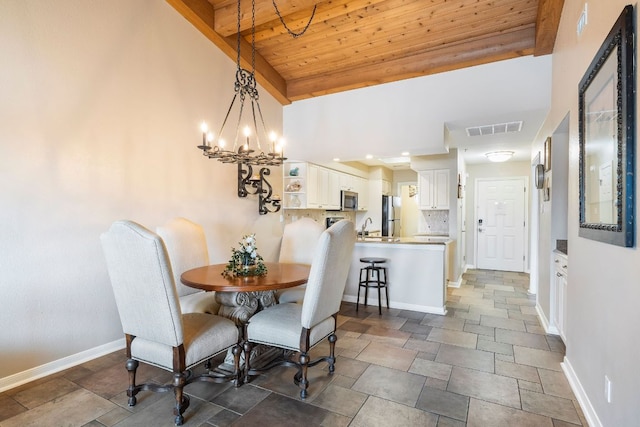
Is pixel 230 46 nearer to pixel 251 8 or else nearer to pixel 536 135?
pixel 251 8

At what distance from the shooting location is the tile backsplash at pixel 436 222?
20.4ft

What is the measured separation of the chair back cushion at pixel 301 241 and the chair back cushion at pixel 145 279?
1801 mm

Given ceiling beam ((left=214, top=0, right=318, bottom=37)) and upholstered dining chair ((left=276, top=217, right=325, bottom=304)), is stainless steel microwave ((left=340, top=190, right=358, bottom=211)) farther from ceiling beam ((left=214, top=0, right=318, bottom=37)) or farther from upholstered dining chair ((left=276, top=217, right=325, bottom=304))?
ceiling beam ((left=214, top=0, right=318, bottom=37))

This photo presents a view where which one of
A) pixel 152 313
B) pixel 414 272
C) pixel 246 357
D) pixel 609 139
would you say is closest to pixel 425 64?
pixel 414 272

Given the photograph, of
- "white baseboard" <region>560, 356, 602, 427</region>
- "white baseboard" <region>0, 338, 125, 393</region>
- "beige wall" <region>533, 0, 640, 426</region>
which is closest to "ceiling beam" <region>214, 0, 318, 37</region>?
"beige wall" <region>533, 0, 640, 426</region>

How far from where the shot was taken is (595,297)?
1881 mm

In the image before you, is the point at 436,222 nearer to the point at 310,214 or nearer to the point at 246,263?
the point at 310,214

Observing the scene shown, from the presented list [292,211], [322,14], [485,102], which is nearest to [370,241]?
[292,211]

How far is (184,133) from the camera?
3590 millimetres

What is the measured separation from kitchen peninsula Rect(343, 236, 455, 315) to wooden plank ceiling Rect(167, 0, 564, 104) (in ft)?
7.21

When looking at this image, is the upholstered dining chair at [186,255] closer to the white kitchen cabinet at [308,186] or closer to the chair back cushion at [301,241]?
the chair back cushion at [301,241]

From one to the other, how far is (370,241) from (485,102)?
2207mm

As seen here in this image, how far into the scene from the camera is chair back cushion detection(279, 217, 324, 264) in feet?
11.4

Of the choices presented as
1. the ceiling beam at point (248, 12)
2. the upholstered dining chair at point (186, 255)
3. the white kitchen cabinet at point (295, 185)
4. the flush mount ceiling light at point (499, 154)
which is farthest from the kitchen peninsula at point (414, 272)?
the ceiling beam at point (248, 12)
